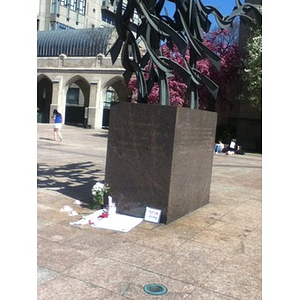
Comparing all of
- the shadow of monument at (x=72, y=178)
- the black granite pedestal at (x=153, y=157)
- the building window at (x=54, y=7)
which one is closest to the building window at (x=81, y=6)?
the building window at (x=54, y=7)

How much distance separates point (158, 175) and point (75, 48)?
39.3 metres

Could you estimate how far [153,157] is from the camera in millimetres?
5898

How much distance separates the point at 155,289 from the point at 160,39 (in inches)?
187

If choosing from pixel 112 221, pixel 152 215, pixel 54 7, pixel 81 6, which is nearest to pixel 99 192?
pixel 112 221

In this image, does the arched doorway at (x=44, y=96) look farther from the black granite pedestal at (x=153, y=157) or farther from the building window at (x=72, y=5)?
the black granite pedestal at (x=153, y=157)

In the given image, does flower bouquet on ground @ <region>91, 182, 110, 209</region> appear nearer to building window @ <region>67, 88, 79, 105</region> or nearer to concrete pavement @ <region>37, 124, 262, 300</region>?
concrete pavement @ <region>37, 124, 262, 300</region>

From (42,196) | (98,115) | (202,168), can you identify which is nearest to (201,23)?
(202,168)

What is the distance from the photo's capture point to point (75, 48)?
42531 mm

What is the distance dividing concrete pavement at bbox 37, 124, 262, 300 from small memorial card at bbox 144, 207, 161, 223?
14 centimetres

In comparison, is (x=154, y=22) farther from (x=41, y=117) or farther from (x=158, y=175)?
(x=41, y=117)

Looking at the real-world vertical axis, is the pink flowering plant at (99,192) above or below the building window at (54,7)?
below

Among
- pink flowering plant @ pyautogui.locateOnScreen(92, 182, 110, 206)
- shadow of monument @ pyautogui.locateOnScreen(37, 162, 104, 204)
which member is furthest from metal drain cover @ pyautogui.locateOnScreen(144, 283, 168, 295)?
shadow of monument @ pyautogui.locateOnScreen(37, 162, 104, 204)

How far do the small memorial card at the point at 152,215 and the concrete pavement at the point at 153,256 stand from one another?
14cm

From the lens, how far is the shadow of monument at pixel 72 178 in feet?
24.8
